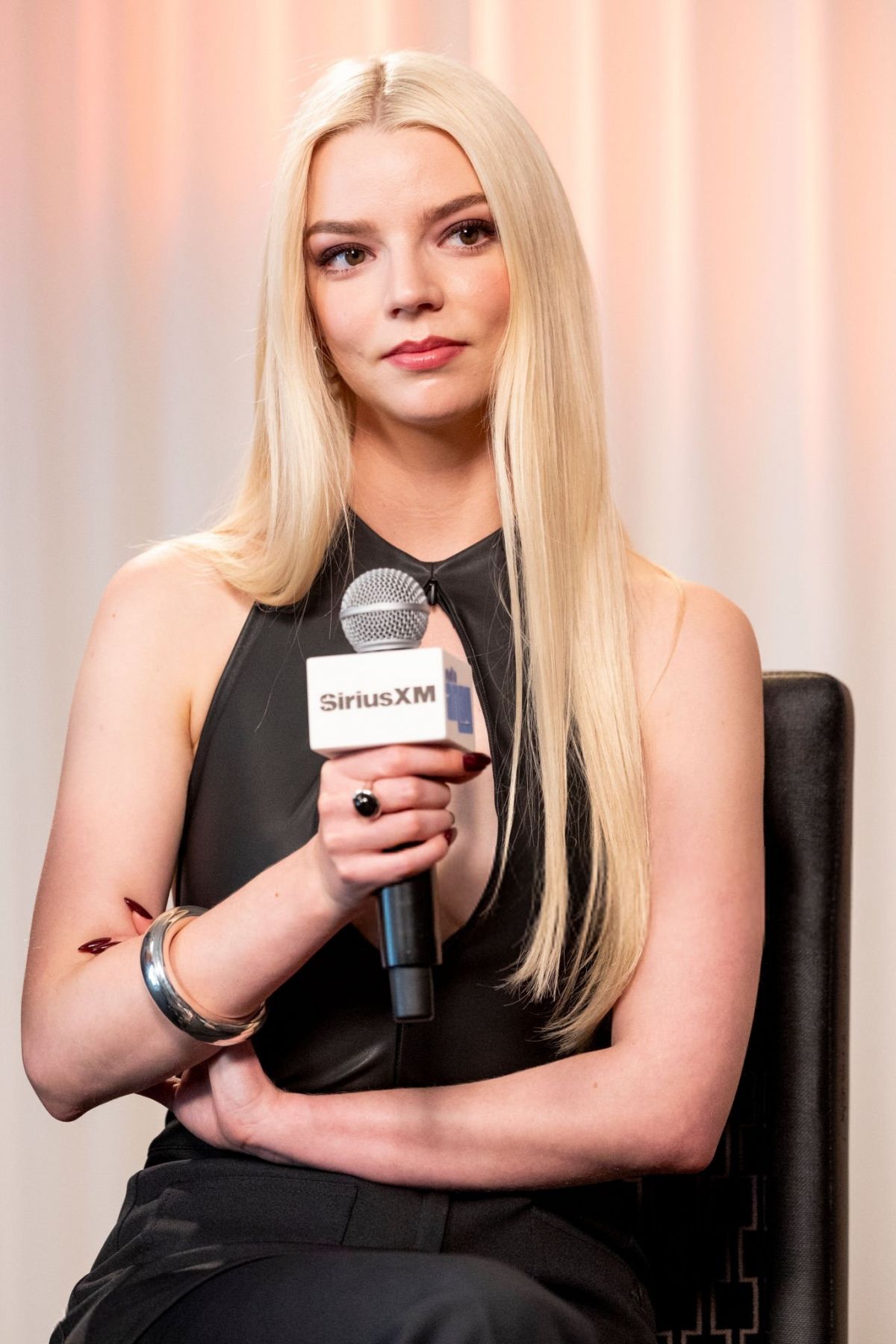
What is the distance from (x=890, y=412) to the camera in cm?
253

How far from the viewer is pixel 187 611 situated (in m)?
1.54

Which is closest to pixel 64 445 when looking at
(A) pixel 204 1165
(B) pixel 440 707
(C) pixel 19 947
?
(C) pixel 19 947

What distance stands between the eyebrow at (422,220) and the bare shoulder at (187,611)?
0.34 meters

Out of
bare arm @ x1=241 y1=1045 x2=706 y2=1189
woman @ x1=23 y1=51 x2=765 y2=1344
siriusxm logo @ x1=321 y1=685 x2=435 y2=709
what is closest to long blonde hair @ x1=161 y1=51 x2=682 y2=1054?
woman @ x1=23 y1=51 x2=765 y2=1344

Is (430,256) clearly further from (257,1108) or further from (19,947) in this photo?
(19,947)

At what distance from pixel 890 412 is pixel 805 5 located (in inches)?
26.6

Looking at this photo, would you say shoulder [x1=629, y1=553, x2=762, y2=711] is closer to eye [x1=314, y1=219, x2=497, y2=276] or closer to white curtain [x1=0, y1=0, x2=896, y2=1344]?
eye [x1=314, y1=219, x2=497, y2=276]

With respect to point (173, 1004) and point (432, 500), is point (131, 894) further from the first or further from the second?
point (432, 500)

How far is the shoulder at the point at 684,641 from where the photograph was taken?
152 centimetres

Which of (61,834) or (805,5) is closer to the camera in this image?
(61,834)

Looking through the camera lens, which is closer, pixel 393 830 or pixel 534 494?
pixel 393 830

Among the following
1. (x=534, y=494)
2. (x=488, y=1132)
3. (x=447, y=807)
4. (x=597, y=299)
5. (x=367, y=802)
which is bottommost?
(x=488, y=1132)

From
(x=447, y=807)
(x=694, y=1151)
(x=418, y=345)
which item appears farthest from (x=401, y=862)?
(x=418, y=345)

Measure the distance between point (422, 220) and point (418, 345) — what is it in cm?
12
